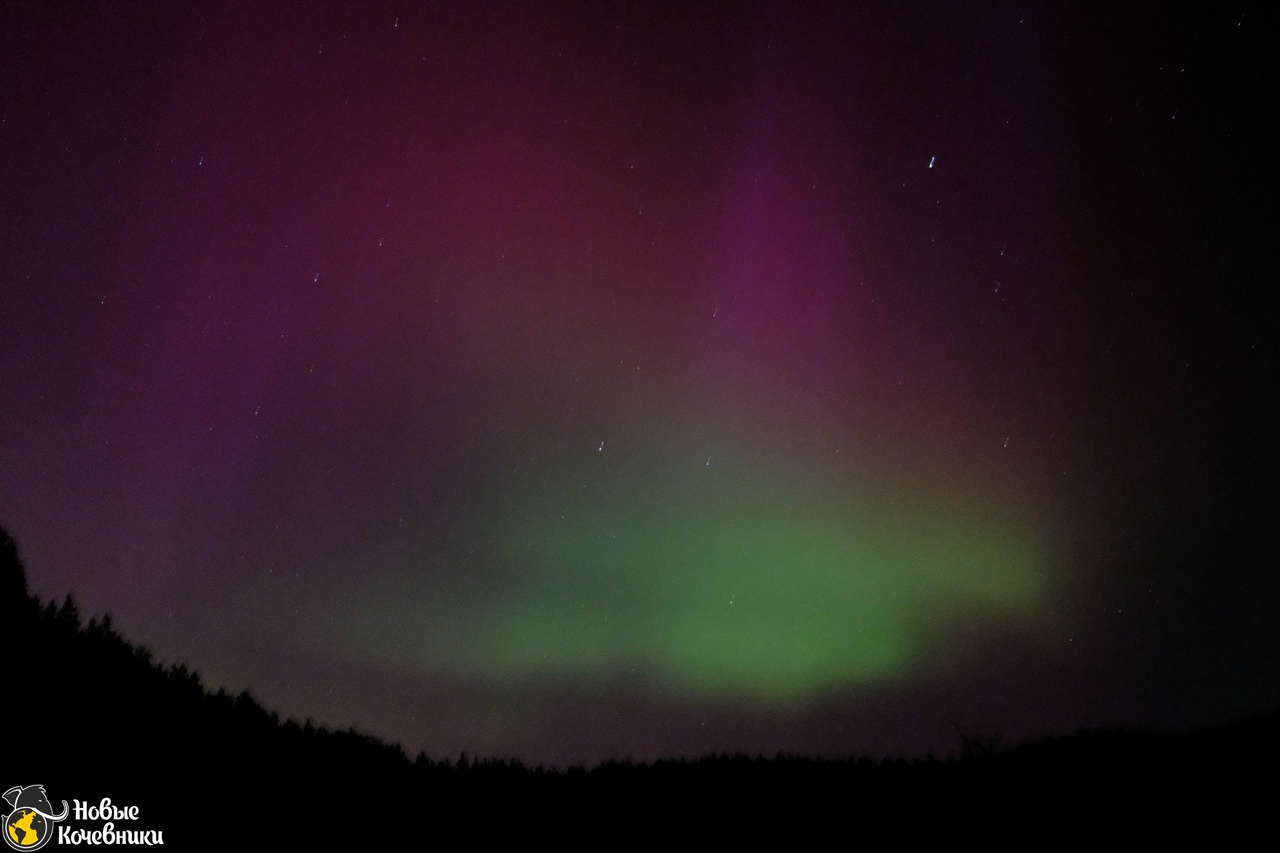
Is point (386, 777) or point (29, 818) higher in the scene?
point (386, 777)

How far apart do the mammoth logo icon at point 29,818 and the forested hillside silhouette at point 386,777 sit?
15 cm

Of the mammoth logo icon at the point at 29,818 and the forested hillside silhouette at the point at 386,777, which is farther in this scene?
the forested hillside silhouette at the point at 386,777

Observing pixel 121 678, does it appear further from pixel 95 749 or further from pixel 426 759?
pixel 426 759

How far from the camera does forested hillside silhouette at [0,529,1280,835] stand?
29.8ft

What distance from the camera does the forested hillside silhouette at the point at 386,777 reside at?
9078 mm

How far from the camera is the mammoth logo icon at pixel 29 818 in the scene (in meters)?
7.49

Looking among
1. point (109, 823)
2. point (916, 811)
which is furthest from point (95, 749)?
point (916, 811)

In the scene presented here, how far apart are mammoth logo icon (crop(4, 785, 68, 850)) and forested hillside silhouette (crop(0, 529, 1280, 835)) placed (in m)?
0.15

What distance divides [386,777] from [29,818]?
242 inches

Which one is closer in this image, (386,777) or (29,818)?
(29,818)

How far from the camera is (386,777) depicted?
1316 cm

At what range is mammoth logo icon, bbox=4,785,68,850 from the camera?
7492 millimetres

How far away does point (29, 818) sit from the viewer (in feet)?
25.3

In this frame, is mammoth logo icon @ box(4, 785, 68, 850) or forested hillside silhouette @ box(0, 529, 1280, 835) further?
forested hillside silhouette @ box(0, 529, 1280, 835)
